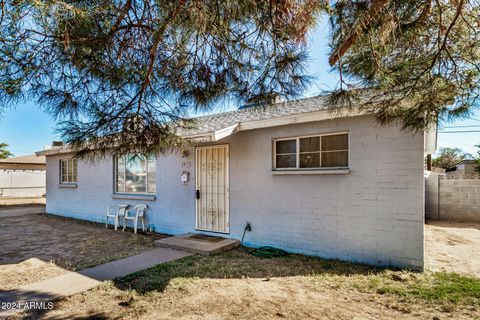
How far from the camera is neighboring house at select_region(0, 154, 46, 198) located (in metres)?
23.5

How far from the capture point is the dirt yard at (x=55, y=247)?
17.1 feet

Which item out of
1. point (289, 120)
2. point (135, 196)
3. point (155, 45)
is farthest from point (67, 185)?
point (155, 45)

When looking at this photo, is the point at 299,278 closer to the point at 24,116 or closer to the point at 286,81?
the point at 286,81

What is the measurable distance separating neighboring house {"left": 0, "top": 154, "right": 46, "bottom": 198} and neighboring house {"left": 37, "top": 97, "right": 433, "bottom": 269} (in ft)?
71.0

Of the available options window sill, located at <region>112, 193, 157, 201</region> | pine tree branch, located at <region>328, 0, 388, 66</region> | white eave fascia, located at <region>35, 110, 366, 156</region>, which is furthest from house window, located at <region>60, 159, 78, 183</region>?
pine tree branch, located at <region>328, 0, 388, 66</region>

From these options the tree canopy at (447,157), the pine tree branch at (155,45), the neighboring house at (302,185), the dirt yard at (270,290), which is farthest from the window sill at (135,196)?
the tree canopy at (447,157)

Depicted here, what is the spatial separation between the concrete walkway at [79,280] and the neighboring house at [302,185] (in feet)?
6.62

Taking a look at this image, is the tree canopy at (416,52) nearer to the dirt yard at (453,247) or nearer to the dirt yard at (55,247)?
the dirt yard at (453,247)

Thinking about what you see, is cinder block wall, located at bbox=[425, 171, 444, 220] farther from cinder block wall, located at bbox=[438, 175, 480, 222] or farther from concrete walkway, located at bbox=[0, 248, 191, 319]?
concrete walkway, located at bbox=[0, 248, 191, 319]

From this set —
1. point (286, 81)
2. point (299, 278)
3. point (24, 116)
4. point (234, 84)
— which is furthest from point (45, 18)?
point (299, 278)

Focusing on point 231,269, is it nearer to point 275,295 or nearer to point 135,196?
point 275,295

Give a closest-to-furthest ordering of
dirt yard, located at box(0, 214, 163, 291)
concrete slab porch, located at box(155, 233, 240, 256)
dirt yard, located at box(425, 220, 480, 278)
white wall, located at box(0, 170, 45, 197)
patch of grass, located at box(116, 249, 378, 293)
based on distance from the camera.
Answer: patch of grass, located at box(116, 249, 378, 293), dirt yard, located at box(0, 214, 163, 291), dirt yard, located at box(425, 220, 480, 278), concrete slab porch, located at box(155, 233, 240, 256), white wall, located at box(0, 170, 45, 197)

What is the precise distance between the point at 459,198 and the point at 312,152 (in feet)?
27.7

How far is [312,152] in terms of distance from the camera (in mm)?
6246
